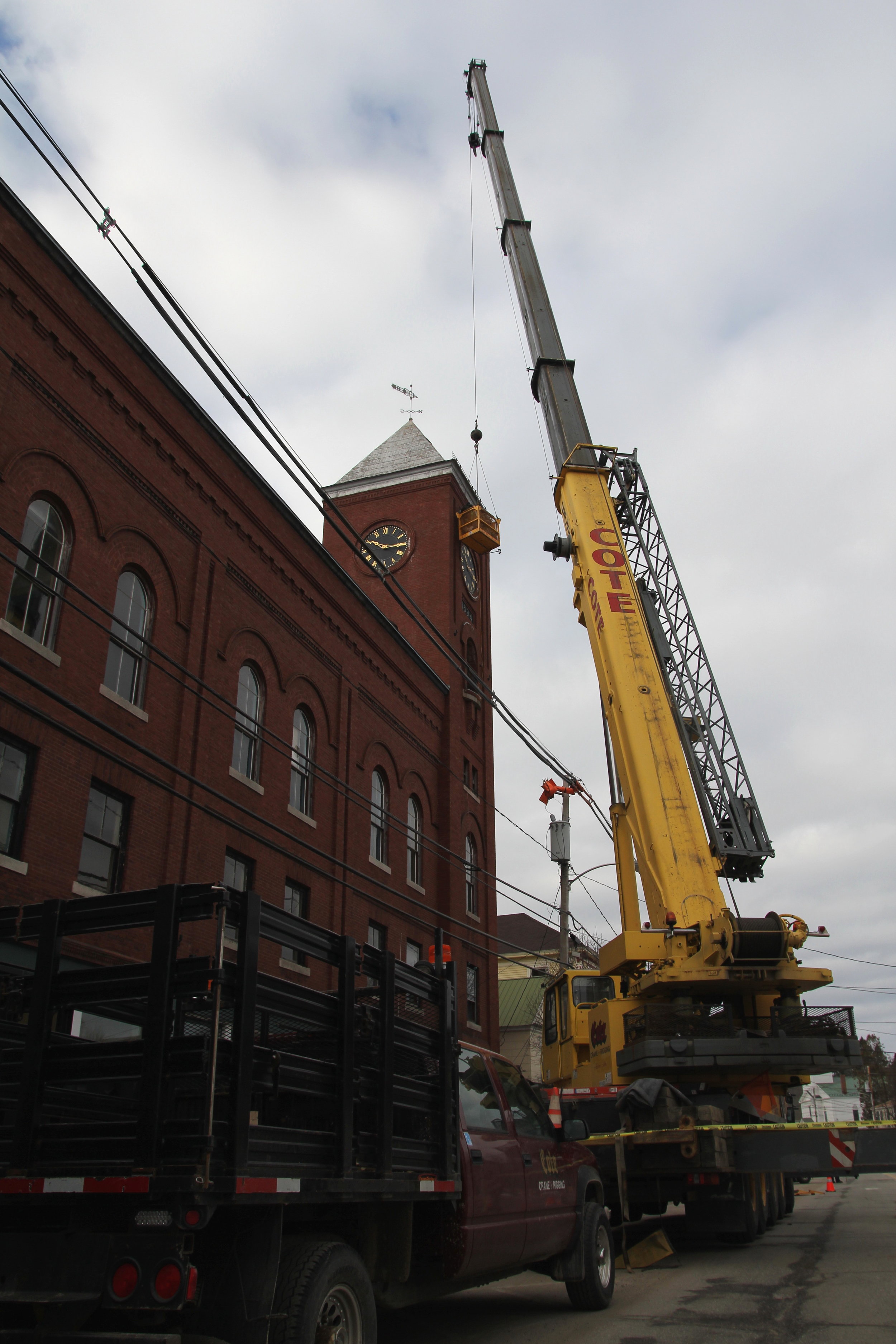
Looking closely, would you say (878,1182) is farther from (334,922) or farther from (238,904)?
(238,904)

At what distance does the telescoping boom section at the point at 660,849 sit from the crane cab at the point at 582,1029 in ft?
0.10

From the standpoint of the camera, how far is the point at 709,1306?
8250 millimetres

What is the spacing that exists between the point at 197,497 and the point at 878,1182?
35273 millimetres

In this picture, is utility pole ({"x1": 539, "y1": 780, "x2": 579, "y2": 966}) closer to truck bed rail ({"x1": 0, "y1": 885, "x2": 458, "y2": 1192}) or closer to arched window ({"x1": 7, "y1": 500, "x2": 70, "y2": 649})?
arched window ({"x1": 7, "y1": 500, "x2": 70, "y2": 649})

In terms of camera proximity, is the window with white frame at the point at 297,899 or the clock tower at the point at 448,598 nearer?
the window with white frame at the point at 297,899

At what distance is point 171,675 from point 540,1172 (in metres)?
10.8

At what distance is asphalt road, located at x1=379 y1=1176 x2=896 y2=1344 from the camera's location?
720cm

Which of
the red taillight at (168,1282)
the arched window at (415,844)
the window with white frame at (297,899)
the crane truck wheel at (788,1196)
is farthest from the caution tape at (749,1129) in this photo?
the arched window at (415,844)

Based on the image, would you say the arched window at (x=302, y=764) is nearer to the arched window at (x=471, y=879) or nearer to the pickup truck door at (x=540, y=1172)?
the arched window at (x=471, y=879)

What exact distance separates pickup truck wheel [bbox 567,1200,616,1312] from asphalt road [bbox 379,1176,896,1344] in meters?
0.10

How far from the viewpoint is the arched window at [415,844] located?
26688 millimetres

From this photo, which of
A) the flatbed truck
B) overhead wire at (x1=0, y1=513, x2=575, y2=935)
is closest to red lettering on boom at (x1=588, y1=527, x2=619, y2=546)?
overhead wire at (x1=0, y1=513, x2=575, y2=935)

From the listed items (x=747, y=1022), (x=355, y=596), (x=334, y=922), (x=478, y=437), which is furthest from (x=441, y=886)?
(x=747, y=1022)

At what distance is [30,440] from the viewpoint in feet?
49.3
